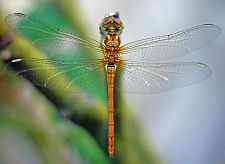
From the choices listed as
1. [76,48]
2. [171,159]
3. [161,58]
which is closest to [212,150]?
[171,159]

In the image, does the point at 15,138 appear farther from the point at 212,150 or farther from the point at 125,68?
the point at 212,150

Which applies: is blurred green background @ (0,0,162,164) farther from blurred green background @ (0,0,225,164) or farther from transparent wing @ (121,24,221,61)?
transparent wing @ (121,24,221,61)

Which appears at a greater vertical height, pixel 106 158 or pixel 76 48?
pixel 76 48

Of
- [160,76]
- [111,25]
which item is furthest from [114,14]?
[160,76]

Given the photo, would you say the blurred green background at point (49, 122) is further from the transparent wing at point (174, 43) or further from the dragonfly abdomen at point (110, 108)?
the transparent wing at point (174, 43)

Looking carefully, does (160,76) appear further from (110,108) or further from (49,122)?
(49,122)
